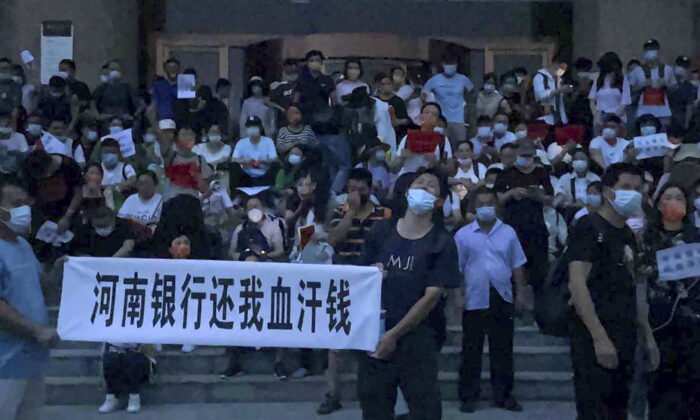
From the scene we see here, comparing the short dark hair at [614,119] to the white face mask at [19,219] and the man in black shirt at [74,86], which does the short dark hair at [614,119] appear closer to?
the man in black shirt at [74,86]

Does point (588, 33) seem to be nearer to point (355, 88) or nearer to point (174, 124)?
point (355, 88)

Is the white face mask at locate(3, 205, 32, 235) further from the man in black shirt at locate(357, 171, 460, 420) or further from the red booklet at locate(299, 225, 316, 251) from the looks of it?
the red booklet at locate(299, 225, 316, 251)

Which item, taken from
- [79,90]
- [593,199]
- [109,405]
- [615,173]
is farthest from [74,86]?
[615,173]

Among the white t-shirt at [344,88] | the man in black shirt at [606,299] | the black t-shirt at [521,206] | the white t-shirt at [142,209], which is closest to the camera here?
the man in black shirt at [606,299]

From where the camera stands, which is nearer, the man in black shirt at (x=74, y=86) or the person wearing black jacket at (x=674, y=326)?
the person wearing black jacket at (x=674, y=326)

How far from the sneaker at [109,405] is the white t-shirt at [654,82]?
817 centimetres

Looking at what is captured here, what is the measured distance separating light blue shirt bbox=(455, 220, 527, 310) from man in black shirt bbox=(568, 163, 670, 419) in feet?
11.2

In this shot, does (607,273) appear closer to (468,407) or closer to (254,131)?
(468,407)

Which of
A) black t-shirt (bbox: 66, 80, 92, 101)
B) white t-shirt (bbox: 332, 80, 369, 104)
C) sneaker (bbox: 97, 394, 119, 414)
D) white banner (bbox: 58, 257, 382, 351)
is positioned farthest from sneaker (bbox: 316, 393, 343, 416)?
black t-shirt (bbox: 66, 80, 92, 101)

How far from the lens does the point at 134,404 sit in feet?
32.2

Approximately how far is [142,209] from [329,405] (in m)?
3.40

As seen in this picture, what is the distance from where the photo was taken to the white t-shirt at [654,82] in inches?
586

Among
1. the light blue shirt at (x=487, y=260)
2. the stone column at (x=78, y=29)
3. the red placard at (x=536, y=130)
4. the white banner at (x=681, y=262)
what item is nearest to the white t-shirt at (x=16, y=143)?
the stone column at (x=78, y=29)

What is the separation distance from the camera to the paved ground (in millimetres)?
9672
